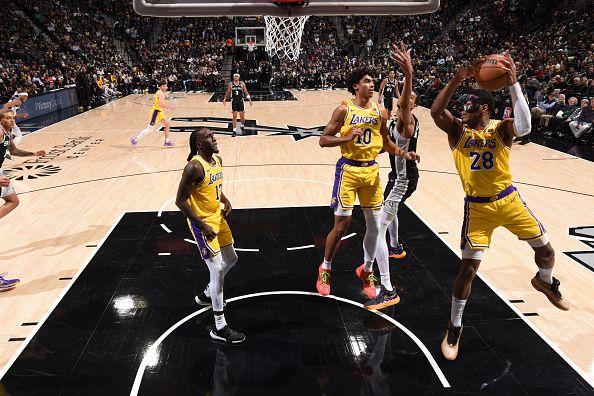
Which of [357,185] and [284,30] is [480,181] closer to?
[357,185]

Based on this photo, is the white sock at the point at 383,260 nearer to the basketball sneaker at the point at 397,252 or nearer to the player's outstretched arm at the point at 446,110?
the basketball sneaker at the point at 397,252

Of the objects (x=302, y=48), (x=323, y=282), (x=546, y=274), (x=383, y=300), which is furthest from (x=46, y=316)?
(x=302, y=48)

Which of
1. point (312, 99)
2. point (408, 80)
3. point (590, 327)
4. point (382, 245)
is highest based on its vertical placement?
point (408, 80)

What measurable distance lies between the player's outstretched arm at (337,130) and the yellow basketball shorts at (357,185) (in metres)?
0.25

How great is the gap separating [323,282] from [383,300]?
61cm

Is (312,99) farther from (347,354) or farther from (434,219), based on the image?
(347,354)

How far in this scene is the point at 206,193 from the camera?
3.83m

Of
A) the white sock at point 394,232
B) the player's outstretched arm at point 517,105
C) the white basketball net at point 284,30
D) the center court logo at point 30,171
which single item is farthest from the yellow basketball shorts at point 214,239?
the white basketball net at point 284,30

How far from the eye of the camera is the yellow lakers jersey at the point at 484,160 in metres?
3.55

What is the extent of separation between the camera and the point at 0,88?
17312mm

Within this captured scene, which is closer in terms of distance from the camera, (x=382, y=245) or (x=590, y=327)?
(x=590, y=327)

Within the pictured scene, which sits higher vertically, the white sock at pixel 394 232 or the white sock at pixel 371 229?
the white sock at pixel 371 229

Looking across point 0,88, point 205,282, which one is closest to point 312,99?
point 0,88

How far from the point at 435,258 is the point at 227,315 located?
254cm
